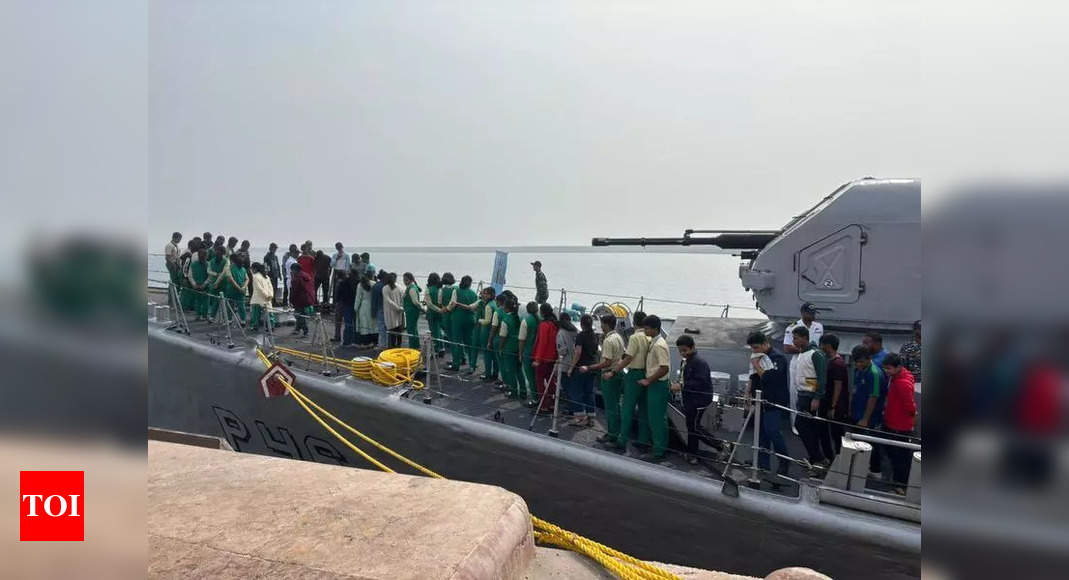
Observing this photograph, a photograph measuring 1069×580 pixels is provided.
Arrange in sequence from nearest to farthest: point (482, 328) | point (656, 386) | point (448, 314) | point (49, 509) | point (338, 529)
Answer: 1. point (49, 509)
2. point (338, 529)
3. point (656, 386)
4. point (482, 328)
5. point (448, 314)

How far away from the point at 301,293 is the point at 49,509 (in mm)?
8054

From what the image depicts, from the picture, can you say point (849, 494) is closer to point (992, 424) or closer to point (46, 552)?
point (992, 424)

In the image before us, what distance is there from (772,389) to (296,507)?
347 cm

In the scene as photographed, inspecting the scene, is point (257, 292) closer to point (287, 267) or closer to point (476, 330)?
point (287, 267)

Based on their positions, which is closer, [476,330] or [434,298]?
[476,330]

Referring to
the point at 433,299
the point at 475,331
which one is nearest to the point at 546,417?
the point at 475,331

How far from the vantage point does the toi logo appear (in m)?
1.16

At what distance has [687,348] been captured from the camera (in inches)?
185

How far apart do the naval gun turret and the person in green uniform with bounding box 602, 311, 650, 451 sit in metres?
2.17

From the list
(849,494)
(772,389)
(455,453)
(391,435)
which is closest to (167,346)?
(391,435)

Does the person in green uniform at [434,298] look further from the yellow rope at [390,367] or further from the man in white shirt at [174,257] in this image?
the man in white shirt at [174,257]

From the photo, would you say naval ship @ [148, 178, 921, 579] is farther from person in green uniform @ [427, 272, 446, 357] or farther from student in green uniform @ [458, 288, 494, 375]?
person in green uniform @ [427, 272, 446, 357]

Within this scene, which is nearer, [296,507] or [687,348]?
[296,507]

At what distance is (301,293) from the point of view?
29.1ft
